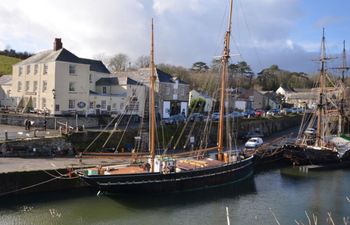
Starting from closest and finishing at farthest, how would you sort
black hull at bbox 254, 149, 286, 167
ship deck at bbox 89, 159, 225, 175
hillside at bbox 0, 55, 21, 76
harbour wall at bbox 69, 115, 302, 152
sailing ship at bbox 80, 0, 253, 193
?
sailing ship at bbox 80, 0, 253, 193 < ship deck at bbox 89, 159, 225, 175 < harbour wall at bbox 69, 115, 302, 152 < black hull at bbox 254, 149, 286, 167 < hillside at bbox 0, 55, 21, 76

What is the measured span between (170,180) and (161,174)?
0.98 meters

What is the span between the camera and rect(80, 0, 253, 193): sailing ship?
23562 millimetres

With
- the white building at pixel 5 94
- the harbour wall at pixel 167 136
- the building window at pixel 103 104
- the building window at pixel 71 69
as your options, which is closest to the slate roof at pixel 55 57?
the building window at pixel 71 69

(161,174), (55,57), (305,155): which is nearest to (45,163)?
(161,174)

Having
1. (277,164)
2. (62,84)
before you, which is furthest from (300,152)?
(62,84)

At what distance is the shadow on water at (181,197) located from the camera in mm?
23619

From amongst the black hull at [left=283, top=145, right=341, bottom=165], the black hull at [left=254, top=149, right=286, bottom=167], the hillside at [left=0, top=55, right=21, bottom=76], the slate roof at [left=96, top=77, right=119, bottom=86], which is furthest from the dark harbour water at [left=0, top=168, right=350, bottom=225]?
the hillside at [left=0, top=55, right=21, bottom=76]

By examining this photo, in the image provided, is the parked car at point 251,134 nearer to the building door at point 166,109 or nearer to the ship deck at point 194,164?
the building door at point 166,109

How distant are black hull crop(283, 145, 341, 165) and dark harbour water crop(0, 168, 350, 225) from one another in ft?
29.7

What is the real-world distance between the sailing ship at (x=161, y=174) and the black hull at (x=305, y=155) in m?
9.77

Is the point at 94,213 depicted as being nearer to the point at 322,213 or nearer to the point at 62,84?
the point at 322,213

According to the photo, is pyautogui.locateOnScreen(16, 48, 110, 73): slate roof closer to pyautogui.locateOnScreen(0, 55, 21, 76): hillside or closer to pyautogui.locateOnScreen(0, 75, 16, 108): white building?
pyautogui.locateOnScreen(0, 75, 16, 108): white building

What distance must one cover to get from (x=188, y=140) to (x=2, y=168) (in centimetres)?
2065

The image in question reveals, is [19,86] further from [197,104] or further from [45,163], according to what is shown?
[197,104]
